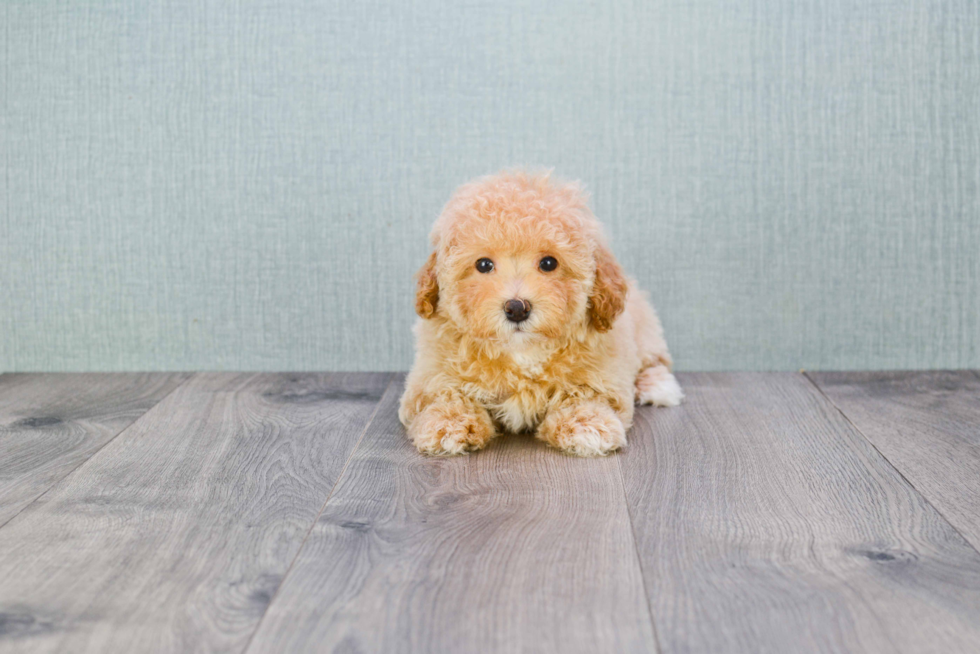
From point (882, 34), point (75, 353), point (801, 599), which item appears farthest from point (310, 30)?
point (801, 599)

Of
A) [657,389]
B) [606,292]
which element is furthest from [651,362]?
[606,292]

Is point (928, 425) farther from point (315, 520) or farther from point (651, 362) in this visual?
point (315, 520)

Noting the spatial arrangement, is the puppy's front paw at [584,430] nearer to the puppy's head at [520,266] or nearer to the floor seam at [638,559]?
the floor seam at [638,559]

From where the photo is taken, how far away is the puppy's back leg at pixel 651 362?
244 cm

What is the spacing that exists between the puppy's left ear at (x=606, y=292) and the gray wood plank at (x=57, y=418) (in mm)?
1244

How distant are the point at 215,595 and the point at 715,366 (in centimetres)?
198

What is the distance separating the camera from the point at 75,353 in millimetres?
2922

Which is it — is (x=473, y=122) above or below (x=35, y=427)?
above

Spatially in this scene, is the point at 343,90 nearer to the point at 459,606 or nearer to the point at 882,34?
the point at 882,34

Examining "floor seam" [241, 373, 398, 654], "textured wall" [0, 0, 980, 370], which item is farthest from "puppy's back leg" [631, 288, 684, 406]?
"floor seam" [241, 373, 398, 654]

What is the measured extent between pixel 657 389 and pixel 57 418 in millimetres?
1669

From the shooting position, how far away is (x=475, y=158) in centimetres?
276

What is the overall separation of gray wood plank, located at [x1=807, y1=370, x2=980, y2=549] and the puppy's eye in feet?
2.92

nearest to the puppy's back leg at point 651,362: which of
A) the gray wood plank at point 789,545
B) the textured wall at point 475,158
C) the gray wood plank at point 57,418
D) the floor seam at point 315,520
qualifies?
the gray wood plank at point 789,545
